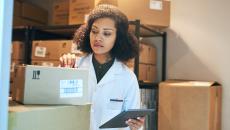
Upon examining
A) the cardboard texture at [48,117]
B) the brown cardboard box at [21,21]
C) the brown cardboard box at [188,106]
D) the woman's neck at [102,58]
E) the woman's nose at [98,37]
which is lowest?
the brown cardboard box at [188,106]

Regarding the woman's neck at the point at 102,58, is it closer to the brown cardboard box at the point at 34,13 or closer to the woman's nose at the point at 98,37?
the woman's nose at the point at 98,37

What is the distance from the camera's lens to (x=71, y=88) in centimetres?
81

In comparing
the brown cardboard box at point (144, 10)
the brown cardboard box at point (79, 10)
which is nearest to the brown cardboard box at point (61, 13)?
the brown cardboard box at point (79, 10)

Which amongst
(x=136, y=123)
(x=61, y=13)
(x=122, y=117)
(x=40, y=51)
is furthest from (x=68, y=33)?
(x=122, y=117)

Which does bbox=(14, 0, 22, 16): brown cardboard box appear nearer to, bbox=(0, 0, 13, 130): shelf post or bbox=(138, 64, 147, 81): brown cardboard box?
bbox=(138, 64, 147, 81): brown cardboard box

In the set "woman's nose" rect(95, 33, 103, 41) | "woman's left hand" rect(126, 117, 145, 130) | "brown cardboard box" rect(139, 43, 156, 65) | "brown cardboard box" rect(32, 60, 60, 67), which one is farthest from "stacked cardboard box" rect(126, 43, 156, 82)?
"woman's left hand" rect(126, 117, 145, 130)

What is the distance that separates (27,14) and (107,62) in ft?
5.17

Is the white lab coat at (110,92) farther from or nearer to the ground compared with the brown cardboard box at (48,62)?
nearer to the ground

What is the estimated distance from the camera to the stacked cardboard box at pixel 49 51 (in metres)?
2.44

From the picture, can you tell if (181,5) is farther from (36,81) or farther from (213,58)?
(36,81)

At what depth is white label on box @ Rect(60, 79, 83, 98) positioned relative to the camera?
80 centimetres

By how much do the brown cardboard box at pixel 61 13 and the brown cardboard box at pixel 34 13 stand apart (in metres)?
0.32

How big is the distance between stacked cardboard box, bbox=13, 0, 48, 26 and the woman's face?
1372 millimetres

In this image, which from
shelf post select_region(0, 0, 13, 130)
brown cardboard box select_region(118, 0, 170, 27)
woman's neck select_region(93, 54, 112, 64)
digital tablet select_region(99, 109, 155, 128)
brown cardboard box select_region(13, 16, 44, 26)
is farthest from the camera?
brown cardboard box select_region(13, 16, 44, 26)
